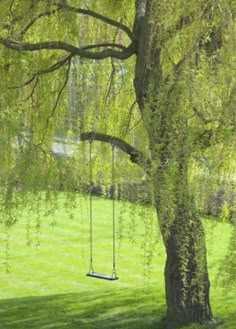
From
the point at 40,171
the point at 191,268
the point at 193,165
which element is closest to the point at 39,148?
the point at 40,171

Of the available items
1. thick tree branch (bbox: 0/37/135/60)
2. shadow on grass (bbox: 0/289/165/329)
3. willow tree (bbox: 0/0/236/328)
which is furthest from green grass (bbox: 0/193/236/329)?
thick tree branch (bbox: 0/37/135/60)

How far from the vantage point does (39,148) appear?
470cm

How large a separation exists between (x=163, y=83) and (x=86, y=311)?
423cm

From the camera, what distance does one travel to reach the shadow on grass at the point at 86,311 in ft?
23.8

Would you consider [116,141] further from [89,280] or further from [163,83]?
[89,280]

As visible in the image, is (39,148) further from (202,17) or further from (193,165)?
(202,17)

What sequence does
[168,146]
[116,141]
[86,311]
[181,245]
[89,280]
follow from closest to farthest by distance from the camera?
1. [168,146]
2. [181,245]
3. [116,141]
4. [86,311]
5. [89,280]

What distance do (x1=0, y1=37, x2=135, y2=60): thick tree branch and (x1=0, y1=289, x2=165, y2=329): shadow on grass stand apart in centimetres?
259

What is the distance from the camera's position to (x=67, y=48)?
5578mm

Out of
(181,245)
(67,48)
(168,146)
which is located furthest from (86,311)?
(168,146)

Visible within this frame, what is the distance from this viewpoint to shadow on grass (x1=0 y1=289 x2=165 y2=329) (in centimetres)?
727

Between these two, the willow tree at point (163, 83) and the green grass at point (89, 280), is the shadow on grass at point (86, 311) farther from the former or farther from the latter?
the willow tree at point (163, 83)

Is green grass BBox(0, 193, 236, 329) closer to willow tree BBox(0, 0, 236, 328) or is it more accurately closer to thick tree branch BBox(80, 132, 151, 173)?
willow tree BBox(0, 0, 236, 328)

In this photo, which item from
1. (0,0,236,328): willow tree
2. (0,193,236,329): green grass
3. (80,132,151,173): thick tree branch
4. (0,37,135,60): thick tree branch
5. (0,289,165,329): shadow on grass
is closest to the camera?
(0,0,236,328): willow tree
